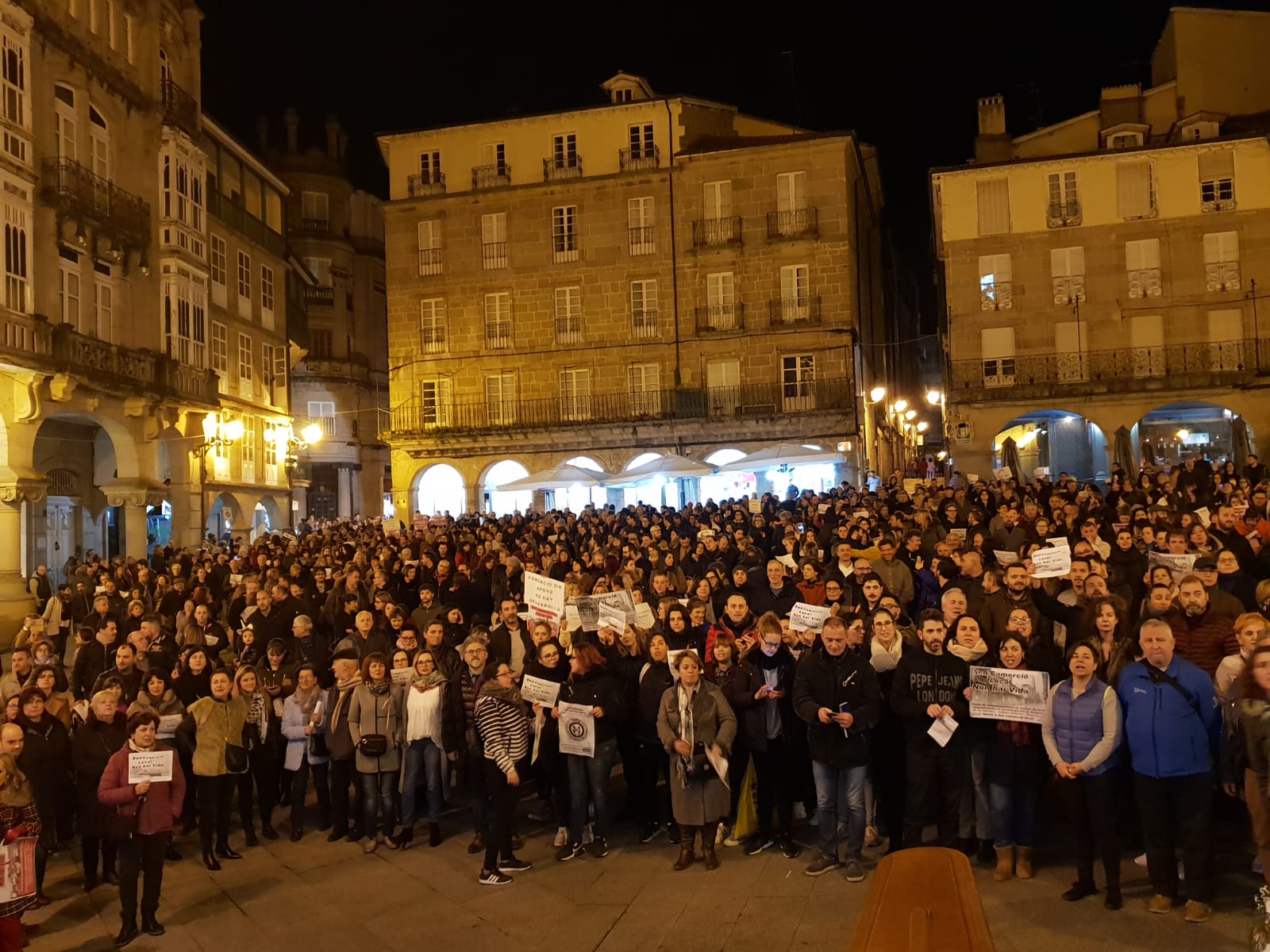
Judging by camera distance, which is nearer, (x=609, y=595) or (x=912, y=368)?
(x=609, y=595)

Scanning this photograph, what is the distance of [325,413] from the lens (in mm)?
47250

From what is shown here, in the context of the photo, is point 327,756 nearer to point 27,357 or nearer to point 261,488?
point 27,357

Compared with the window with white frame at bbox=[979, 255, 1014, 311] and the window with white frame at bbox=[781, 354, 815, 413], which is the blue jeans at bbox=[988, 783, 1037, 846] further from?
the window with white frame at bbox=[979, 255, 1014, 311]

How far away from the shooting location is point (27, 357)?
21.4 meters

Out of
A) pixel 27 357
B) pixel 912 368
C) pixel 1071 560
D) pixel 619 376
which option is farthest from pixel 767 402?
pixel 912 368

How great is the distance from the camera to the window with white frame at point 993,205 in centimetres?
3472

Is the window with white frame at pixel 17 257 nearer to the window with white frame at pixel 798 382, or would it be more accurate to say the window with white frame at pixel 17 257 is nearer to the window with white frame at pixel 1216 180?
the window with white frame at pixel 798 382

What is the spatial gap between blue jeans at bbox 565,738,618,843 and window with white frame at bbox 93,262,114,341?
21664 millimetres

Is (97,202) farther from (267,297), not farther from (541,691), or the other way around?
(541,691)

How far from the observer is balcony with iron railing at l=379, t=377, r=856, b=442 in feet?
115

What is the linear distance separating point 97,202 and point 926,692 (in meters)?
24.4

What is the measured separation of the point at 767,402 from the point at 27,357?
22.6m

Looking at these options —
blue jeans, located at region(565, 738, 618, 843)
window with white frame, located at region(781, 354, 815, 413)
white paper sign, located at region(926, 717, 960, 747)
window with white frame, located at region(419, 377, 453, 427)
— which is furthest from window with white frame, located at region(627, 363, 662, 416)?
white paper sign, located at region(926, 717, 960, 747)

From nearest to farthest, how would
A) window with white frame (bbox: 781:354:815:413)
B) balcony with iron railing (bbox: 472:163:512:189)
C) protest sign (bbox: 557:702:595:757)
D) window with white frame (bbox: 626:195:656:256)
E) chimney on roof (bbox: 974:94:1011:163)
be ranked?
protest sign (bbox: 557:702:595:757) → window with white frame (bbox: 781:354:815:413) → window with white frame (bbox: 626:195:656:256) → balcony with iron railing (bbox: 472:163:512:189) → chimney on roof (bbox: 974:94:1011:163)
